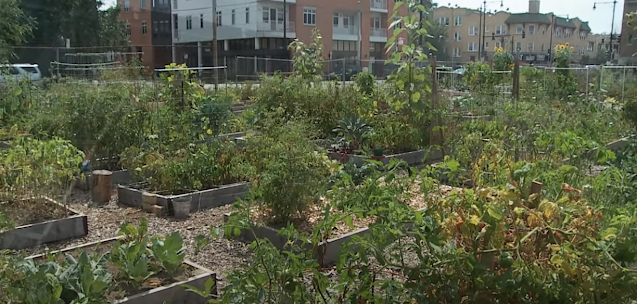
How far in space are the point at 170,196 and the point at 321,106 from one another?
5496 millimetres

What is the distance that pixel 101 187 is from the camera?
7340 mm

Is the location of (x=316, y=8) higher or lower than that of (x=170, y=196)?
higher

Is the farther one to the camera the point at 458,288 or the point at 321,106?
Result: the point at 321,106

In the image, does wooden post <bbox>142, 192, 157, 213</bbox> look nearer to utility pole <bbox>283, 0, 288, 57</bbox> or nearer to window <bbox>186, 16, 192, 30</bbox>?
utility pole <bbox>283, 0, 288, 57</bbox>

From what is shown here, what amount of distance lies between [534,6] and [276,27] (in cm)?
4471

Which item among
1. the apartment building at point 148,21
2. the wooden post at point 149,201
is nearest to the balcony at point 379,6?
the apartment building at point 148,21

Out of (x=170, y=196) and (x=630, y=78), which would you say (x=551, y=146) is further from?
(x=630, y=78)

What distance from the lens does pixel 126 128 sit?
8.57 meters

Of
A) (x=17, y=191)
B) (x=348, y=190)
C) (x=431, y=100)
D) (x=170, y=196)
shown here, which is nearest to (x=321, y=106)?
(x=431, y=100)

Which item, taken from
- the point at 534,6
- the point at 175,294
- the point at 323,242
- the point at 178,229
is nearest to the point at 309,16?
the point at 534,6

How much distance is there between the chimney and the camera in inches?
3103

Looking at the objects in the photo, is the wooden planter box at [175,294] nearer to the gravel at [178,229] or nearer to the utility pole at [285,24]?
the gravel at [178,229]

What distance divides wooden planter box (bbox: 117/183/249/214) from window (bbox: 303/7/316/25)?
4499 cm

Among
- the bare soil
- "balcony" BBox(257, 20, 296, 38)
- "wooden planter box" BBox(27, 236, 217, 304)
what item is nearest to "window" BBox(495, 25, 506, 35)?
"balcony" BBox(257, 20, 296, 38)
